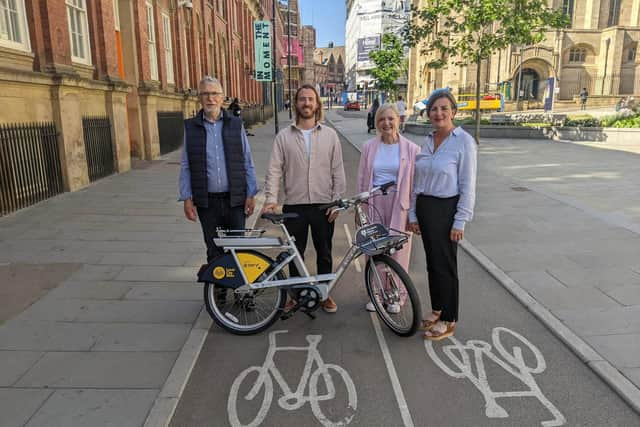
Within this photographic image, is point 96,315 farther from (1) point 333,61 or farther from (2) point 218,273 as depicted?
(1) point 333,61

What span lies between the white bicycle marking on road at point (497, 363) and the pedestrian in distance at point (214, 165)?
208 centimetres

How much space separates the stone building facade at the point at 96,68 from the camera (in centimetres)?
893

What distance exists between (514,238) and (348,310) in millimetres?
3393

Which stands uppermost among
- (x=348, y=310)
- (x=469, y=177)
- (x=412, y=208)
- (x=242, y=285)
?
(x=469, y=177)

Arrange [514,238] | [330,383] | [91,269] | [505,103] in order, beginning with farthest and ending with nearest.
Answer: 1. [505,103]
2. [514,238]
3. [91,269]
4. [330,383]

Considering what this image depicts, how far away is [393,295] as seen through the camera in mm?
4059

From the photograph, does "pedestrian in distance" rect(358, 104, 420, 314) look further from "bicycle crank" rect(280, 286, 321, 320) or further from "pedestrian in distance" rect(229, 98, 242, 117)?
"pedestrian in distance" rect(229, 98, 242, 117)

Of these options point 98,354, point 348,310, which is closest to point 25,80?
point 98,354

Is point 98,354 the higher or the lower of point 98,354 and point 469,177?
the lower

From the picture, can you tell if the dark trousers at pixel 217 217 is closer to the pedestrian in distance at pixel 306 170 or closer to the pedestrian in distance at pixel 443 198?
the pedestrian in distance at pixel 306 170

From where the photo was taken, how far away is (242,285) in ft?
12.8

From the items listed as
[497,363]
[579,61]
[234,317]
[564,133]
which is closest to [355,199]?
[234,317]

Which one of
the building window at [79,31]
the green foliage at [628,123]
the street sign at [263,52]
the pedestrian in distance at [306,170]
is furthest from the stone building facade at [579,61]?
the pedestrian in distance at [306,170]

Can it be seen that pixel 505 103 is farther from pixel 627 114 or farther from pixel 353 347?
pixel 353 347
